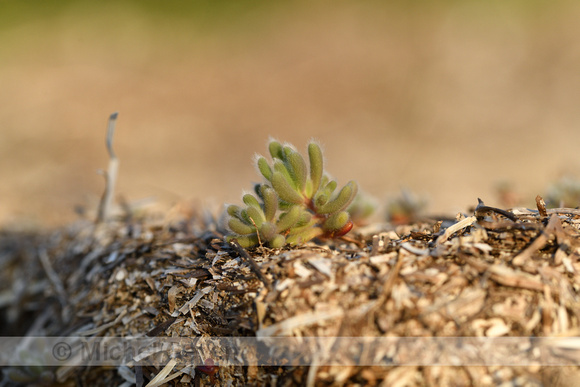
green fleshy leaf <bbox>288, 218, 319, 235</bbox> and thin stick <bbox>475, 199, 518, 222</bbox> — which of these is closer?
thin stick <bbox>475, 199, 518, 222</bbox>

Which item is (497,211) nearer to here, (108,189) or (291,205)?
(291,205)

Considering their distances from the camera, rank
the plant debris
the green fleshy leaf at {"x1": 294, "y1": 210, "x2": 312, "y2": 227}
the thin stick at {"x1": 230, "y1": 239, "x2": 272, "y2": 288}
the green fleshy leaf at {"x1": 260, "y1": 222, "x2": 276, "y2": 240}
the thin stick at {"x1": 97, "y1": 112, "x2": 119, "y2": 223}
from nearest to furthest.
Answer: the plant debris
the thin stick at {"x1": 230, "y1": 239, "x2": 272, "y2": 288}
the green fleshy leaf at {"x1": 260, "y1": 222, "x2": 276, "y2": 240}
the green fleshy leaf at {"x1": 294, "y1": 210, "x2": 312, "y2": 227}
the thin stick at {"x1": 97, "y1": 112, "x2": 119, "y2": 223}

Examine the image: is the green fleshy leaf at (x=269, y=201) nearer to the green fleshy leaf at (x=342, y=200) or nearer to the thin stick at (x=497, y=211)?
the green fleshy leaf at (x=342, y=200)

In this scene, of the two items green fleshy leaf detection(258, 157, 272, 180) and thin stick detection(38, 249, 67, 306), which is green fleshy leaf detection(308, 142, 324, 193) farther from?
thin stick detection(38, 249, 67, 306)

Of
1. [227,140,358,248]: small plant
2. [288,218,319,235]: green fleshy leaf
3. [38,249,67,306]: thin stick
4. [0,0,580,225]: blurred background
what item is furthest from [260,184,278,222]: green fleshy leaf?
[0,0,580,225]: blurred background

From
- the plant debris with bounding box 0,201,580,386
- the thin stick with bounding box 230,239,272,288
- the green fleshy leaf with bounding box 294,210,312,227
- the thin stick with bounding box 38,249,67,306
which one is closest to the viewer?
the plant debris with bounding box 0,201,580,386

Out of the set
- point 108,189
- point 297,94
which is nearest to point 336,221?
point 108,189
